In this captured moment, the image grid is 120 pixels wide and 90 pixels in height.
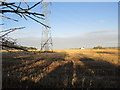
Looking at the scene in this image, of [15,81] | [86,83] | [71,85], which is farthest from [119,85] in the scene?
[15,81]

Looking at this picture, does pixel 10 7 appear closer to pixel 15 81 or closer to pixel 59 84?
pixel 59 84

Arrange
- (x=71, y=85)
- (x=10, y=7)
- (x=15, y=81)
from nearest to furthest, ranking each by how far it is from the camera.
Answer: (x=10, y=7) → (x=71, y=85) → (x=15, y=81)

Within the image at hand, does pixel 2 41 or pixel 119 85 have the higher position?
pixel 2 41

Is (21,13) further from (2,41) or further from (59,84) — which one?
(59,84)

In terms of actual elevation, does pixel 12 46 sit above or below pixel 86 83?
above

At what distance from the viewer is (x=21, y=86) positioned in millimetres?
3881

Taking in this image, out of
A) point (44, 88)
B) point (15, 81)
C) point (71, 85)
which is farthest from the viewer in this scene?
point (15, 81)

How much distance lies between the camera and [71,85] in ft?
13.4

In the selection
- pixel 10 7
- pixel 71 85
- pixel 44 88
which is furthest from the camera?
pixel 71 85

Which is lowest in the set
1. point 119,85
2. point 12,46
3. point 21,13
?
point 119,85

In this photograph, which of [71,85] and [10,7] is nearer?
[10,7]

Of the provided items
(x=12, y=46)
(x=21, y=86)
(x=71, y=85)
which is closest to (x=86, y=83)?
(x=71, y=85)

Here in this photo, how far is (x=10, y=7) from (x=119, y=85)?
4.27 metres

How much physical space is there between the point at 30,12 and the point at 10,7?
0.41 feet
